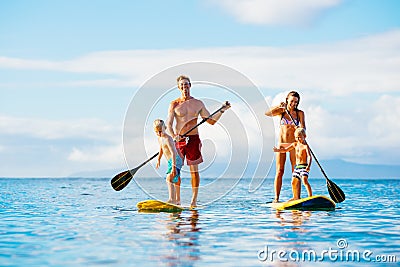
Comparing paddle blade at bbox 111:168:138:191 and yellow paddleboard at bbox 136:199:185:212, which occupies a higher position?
paddle blade at bbox 111:168:138:191

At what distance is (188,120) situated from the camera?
39.2 ft

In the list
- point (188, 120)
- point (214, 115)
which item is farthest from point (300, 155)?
point (188, 120)

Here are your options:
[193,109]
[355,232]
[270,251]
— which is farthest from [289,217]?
[270,251]

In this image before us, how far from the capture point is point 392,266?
21.7ft

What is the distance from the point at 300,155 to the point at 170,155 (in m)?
2.58

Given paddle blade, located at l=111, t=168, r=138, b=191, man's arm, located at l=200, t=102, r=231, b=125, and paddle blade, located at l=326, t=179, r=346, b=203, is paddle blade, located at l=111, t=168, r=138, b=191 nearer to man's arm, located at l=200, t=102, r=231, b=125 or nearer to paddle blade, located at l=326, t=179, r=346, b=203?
man's arm, located at l=200, t=102, r=231, b=125

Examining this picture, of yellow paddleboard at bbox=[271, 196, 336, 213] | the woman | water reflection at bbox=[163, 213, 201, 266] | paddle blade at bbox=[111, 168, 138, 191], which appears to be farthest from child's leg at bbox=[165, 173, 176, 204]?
the woman

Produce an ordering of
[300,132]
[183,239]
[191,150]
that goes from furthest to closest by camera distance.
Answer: [300,132] → [191,150] → [183,239]

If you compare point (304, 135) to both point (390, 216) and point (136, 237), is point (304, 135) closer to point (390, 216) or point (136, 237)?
point (390, 216)

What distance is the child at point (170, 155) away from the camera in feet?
37.7

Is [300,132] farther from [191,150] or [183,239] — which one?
[183,239]

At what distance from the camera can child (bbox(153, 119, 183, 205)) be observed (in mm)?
11500

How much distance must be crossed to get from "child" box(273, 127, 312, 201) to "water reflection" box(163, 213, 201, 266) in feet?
7.36

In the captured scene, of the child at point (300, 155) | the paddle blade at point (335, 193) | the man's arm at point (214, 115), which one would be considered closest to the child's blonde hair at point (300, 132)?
the child at point (300, 155)
